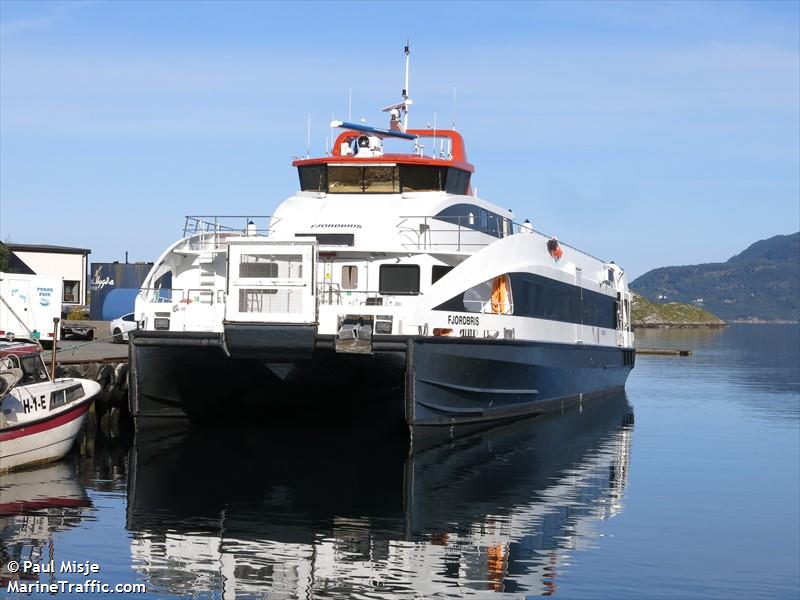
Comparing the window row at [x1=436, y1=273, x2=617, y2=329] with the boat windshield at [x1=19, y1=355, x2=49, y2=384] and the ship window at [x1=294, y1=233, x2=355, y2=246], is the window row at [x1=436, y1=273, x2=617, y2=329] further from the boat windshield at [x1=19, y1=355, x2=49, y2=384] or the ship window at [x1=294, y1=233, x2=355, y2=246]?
the boat windshield at [x1=19, y1=355, x2=49, y2=384]

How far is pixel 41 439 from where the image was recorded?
60.8ft

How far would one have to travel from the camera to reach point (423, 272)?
22.2 metres

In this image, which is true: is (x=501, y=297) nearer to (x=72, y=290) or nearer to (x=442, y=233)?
(x=442, y=233)

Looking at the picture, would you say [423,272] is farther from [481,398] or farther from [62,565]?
[62,565]

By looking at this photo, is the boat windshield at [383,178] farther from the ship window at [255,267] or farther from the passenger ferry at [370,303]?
the ship window at [255,267]

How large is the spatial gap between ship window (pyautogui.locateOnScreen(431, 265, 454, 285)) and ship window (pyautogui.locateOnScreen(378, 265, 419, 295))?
1.18 feet

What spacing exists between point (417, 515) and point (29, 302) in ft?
75.5

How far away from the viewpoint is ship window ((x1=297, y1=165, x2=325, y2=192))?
2592 centimetres

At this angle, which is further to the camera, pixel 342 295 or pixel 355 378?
pixel 355 378

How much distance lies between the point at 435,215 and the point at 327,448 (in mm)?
5541

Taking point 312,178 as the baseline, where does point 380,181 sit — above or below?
below

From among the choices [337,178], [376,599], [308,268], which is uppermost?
[337,178]

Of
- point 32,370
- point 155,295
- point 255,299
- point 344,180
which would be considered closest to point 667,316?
Result: point 344,180

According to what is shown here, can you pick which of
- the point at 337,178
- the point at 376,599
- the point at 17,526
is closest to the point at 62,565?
the point at 17,526
